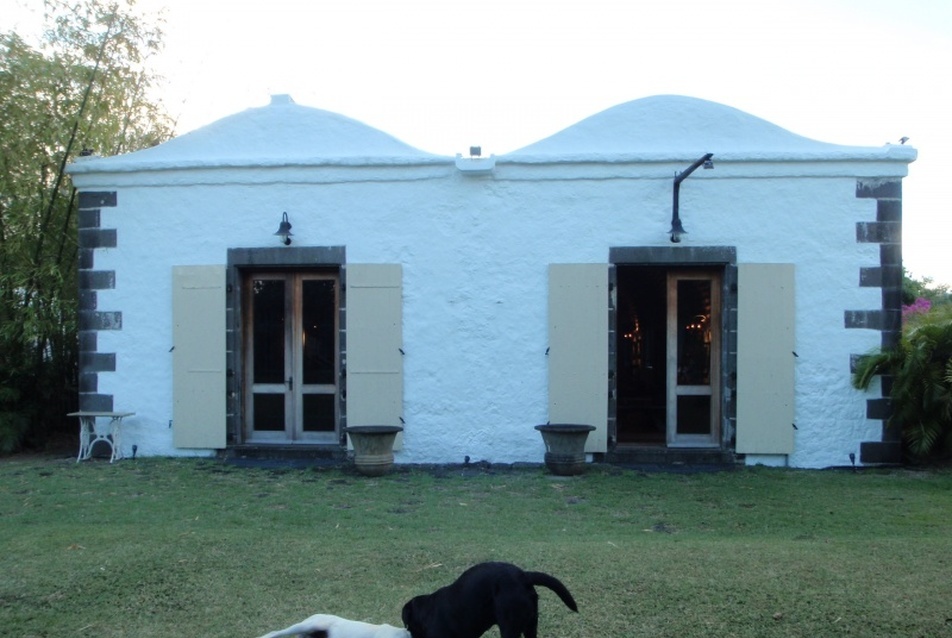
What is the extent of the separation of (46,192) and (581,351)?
20.1 feet

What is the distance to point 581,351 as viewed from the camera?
28.0ft

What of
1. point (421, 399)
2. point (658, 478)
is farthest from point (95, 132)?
point (658, 478)

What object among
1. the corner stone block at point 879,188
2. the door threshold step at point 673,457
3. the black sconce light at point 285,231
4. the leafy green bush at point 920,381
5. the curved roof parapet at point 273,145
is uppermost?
the curved roof parapet at point 273,145

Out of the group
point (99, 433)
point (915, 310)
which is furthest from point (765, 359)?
point (99, 433)

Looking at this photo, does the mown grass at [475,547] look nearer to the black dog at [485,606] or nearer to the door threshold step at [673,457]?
the door threshold step at [673,457]

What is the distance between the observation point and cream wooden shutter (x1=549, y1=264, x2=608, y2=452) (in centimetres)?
852

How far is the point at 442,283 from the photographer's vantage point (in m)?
8.72

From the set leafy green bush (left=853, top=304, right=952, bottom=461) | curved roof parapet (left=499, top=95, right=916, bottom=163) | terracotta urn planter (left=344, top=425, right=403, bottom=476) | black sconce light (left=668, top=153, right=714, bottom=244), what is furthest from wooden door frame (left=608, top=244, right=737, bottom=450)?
terracotta urn planter (left=344, top=425, right=403, bottom=476)

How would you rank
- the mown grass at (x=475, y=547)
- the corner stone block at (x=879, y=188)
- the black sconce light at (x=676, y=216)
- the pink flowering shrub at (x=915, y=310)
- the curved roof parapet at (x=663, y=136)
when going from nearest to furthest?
the mown grass at (x=475, y=547) → the black sconce light at (x=676, y=216) → the corner stone block at (x=879, y=188) → the curved roof parapet at (x=663, y=136) → the pink flowering shrub at (x=915, y=310)

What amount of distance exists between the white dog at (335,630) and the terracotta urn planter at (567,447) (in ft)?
15.2

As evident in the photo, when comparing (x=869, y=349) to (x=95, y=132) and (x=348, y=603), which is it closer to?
(x=348, y=603)

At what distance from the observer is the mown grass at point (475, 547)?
168 inches

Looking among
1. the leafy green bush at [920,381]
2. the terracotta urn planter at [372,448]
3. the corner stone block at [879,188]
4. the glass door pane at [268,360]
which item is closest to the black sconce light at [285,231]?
the glass door pane at [268,360]

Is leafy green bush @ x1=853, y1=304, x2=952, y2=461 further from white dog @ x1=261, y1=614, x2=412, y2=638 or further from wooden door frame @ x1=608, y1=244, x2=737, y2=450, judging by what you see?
white dog @ x1=261, y1=614, x2=412, y2=638
